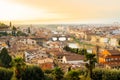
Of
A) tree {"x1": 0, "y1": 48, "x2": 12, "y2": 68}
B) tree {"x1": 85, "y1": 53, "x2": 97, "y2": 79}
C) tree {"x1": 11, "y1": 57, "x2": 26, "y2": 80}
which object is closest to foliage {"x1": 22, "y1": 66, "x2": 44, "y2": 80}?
tree {"x1": 11, "y1": 57, "x2": 26, "y2": 80}

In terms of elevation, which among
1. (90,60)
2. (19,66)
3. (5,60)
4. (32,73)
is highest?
(90,60)

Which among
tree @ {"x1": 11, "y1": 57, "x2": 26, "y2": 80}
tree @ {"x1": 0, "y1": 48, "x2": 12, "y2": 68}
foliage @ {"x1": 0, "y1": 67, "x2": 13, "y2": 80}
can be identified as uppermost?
tree @ {"x1": 11, "y1": 57, "x2": 26, "y2": 80}

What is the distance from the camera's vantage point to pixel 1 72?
1109cm

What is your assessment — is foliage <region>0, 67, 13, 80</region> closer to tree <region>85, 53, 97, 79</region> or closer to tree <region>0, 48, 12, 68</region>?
tree <region>85, 53, 97, 79</region>

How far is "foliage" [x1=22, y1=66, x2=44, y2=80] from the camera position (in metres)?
11.0

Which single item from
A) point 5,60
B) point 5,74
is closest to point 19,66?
point 5,74

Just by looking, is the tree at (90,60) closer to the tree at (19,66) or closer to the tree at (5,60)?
the tree at (19,66)

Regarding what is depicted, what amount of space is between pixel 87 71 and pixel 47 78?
5.18 feet

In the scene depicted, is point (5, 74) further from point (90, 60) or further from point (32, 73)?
point (90, 60)

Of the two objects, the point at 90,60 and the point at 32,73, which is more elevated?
the point at 90,60

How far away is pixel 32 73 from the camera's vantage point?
37.1ft

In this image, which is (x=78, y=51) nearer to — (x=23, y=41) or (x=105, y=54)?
(x=105, y=54)

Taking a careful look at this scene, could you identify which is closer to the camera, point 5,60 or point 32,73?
point 32,73

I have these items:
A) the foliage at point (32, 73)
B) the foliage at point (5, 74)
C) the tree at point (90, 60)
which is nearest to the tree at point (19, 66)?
the foliage at point (32, 73)
